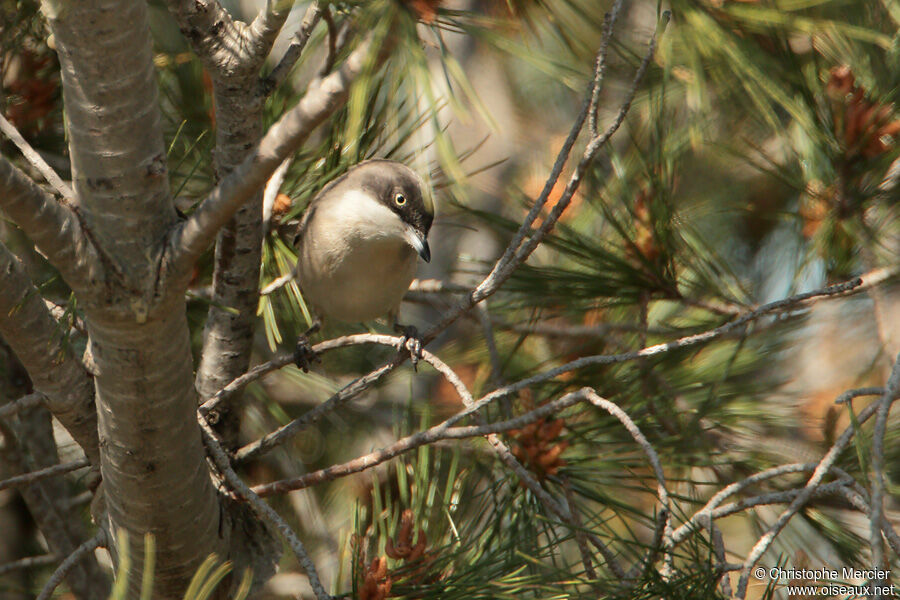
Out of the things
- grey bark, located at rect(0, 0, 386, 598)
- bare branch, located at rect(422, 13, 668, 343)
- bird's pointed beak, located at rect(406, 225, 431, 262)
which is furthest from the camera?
bird's pointed beak, located at rect(406, 225, 431, 262)

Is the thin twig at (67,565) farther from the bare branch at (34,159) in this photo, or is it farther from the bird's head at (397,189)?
the bird's head at (397,189)

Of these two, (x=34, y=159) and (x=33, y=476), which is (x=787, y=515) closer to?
(x=34, y=159)

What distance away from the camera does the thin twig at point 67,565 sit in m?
1.62

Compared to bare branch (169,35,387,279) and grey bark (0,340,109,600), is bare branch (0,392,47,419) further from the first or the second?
grey bark (0,340,109,600)

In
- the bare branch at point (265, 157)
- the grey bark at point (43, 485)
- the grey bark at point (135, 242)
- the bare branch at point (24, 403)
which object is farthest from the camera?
the grey bark at point (43, 485)

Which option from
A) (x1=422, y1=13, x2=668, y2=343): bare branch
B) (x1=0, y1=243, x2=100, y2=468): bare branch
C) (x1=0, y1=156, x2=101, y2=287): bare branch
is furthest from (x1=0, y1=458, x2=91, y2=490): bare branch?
(x1=422, y1=13, x2=668, y2=343): bare branch

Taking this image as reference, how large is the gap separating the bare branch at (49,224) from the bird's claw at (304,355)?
835 mm

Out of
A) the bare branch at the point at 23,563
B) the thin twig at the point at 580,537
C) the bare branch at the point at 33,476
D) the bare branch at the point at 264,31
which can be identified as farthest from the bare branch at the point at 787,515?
the bare branch at the point at 23,563

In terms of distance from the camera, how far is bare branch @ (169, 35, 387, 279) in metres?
1.19

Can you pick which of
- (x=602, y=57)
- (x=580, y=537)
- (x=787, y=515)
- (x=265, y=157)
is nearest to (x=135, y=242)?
(x=265, y=157)

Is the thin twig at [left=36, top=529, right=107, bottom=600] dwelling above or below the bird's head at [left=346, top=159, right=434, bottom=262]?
below

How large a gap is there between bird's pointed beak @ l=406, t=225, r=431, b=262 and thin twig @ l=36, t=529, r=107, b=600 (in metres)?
1.17

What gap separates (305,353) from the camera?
8.25 feet

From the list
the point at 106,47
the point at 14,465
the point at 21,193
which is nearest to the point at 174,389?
the point at 21,193
